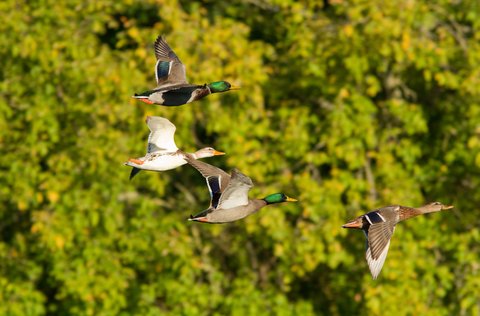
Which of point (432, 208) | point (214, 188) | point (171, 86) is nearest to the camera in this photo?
point (214, 188)

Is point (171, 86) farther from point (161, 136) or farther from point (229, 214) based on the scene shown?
point (229, 214)

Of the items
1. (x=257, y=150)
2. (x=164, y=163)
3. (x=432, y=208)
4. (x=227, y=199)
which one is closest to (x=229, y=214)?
(x=227, y=199)

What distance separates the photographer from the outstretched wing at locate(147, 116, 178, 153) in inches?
476

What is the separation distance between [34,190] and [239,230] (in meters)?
2.92

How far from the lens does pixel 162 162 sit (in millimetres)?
11820

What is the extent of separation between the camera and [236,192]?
1101cm

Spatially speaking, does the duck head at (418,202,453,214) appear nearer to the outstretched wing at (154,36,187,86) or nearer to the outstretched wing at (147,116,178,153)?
the outstretched wing at (147,116,178,153)

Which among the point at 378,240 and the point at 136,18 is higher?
the point at 378,240

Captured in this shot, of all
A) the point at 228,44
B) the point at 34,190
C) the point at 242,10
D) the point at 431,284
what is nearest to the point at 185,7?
the point at 242,10

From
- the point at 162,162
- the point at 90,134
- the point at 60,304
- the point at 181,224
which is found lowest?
the point at 60,304

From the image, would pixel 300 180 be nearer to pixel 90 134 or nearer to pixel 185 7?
pixel 90 134

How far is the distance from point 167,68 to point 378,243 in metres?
3.18

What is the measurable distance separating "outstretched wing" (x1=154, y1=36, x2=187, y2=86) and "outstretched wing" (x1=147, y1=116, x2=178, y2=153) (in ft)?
1.76

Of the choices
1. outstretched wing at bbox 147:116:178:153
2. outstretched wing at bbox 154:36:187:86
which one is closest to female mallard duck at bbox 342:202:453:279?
outstretched wing at bbox 147:116:178:153
